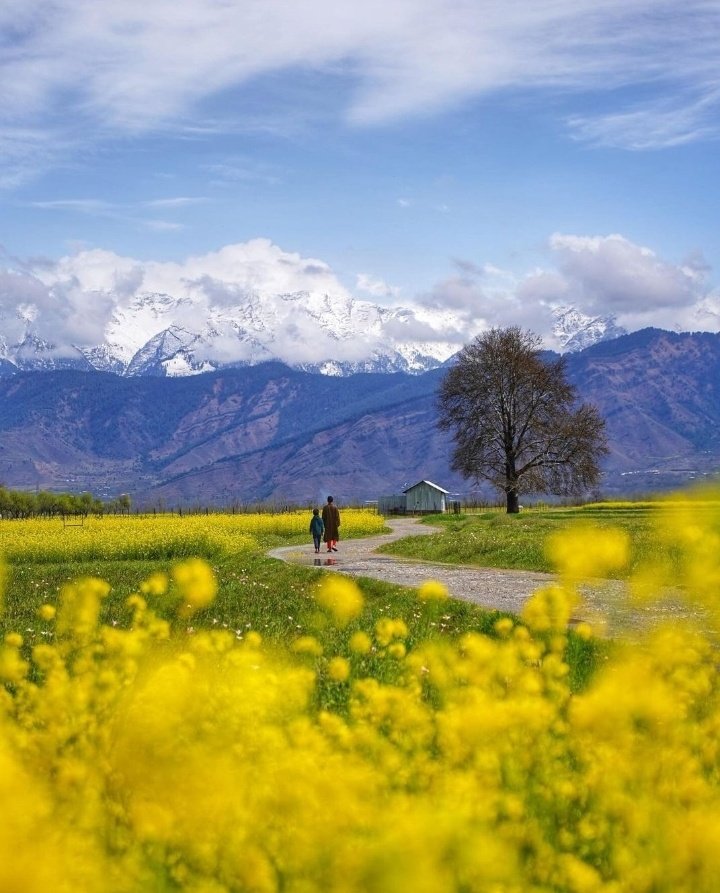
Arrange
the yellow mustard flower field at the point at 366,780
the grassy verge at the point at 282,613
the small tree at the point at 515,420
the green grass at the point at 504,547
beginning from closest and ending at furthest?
the yellow mustard flower field at the point at 366,780
the grassy verge at the point at 282,613
the green grass at the point at 504,547
the small tree at the point at 515,420

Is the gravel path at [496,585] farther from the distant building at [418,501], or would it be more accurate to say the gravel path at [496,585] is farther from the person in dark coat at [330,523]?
the distant building at [418,501]

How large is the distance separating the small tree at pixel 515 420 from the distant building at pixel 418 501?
57.9 feet

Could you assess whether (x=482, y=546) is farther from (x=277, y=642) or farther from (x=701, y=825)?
(x=701, y=825)

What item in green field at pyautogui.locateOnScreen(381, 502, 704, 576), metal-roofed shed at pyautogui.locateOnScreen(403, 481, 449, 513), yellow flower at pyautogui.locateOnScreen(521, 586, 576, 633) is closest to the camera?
yellow flower at pyautogui.locateOnScreen(521, 586, 576, 633)

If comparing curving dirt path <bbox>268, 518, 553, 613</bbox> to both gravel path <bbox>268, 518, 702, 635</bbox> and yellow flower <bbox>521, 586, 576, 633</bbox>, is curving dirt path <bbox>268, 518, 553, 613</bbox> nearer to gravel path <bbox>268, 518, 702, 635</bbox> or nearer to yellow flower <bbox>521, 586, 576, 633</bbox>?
gravel path <bbox>268, 518, 702, 635</bbox>

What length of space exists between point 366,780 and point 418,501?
82.9 metres

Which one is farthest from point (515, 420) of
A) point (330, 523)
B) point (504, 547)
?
point (504, 547)

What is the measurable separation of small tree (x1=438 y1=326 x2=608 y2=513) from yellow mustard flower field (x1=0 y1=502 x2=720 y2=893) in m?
58.4

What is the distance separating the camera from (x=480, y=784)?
4496mm

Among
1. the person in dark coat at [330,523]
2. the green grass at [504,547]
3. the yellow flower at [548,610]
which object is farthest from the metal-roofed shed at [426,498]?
the yellow flower at [548,610]

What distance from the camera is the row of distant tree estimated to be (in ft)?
316

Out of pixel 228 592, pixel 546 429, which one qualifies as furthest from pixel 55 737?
pixel 546 429

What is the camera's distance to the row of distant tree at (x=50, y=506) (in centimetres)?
9631

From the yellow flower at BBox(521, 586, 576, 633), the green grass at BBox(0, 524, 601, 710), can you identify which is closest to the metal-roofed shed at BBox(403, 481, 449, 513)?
the green grass at BBox(0, 524, 601, 710)
